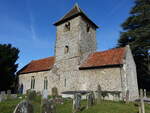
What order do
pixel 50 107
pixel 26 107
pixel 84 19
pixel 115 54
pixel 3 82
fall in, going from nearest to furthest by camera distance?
1. pixel 26 107
2. pixel 50 107
3. pixel 115 54
4. pixel 84 19
5. pixel 3 82

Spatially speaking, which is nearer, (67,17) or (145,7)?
(67,17)

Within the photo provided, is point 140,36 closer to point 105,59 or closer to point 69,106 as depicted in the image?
point 105,59

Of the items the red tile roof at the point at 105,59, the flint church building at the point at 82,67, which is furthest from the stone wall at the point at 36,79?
the red tile roof at the point at 105,59

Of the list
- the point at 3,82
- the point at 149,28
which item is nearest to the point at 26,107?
the point at 3,82

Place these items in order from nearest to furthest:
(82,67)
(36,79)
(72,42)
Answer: (82,67), (72,42), (36,79)

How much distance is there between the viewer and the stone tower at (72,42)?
1992 cm

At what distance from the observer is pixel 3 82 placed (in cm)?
2325

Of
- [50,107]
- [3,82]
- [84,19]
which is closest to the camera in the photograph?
[50,107]

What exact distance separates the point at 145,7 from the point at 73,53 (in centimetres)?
1513

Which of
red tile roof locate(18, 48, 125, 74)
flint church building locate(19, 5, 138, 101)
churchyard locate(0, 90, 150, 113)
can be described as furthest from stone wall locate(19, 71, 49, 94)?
red tile roof locate(18, 48, 125, 74)

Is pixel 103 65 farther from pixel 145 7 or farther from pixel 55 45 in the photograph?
pixel 145 7

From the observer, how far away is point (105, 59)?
18.1m

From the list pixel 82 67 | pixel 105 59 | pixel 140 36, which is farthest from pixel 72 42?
pixel 140 36

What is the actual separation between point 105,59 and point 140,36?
975 centimetres
